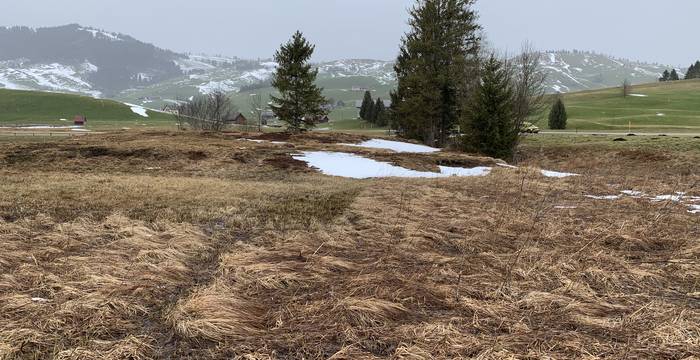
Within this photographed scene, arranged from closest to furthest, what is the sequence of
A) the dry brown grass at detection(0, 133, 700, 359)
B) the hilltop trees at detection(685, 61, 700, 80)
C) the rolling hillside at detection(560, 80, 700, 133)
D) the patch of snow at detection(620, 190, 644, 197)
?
the dry brown grass at detection(0, 133, 700, 359), the patch of snow at detection(620, 190, 644, 197), the rolling hillside at detection(560, 80, 700, 133), the hilltop trees at detection(685, 61, 700, 80)

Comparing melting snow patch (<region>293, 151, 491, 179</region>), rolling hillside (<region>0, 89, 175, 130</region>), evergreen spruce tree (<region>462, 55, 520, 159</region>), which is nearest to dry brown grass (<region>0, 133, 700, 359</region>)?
melting snow patch (<region>293, 151, 491, 179</region>)

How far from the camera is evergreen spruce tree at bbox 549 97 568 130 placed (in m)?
54.2

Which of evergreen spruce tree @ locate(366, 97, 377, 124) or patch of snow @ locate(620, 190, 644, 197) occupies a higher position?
evergreen spruce tree @ locate(366, 97, 377, 124)

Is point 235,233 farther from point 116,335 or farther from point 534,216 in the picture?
point 534,216

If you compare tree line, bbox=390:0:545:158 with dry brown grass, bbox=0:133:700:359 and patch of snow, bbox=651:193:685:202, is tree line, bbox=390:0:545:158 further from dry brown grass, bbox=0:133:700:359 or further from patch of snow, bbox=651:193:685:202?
dry brown grass, bbox=0:133:700:359

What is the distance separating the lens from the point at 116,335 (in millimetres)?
3574

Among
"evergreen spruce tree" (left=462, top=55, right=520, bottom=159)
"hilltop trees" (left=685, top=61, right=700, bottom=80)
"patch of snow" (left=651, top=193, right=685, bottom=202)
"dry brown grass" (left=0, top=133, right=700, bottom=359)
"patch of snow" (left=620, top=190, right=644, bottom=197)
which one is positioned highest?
"hilltop trees" (left=685, top=61, right=700, bottom=80)

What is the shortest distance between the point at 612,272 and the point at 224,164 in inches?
609

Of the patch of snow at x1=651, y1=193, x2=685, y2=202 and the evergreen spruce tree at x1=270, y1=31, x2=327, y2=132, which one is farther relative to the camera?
the evergreen spruce tree at x1=270, y1=31, x2=327, y2=132

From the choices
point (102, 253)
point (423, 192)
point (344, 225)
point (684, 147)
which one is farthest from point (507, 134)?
point (102, 253)

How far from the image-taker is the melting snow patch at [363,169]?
1738 centimetres

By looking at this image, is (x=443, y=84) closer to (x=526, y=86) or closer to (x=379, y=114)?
(x=526, y=86)

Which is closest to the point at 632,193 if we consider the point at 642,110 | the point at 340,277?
the point at 340,277

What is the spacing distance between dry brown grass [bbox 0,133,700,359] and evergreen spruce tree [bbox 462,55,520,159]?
44.9 feet
